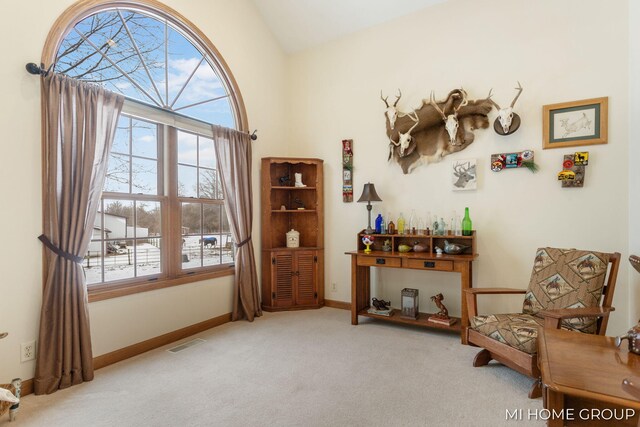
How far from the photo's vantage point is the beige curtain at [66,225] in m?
2.38

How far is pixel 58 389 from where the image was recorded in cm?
238

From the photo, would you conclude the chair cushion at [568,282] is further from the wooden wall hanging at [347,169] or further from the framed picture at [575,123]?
the wooden wall hanging at [347,169]

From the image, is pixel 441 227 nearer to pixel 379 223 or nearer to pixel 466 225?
pixel 466 225

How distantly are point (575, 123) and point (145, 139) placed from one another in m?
4.12

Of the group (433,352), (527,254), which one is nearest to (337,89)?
(527,254)

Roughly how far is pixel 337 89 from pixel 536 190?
8.91 ft

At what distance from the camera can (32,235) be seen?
2354mm

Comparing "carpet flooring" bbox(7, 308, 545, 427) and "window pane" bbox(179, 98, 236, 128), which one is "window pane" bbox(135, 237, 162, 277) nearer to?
"carpet flooring" bbox(7, 308, 545, 427)

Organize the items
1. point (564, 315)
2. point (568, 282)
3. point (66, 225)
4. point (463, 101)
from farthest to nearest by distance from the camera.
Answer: point (463, 101)
point (568, 282)
point (66, 225)
point (564, 315)

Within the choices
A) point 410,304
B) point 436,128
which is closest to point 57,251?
point 410,304

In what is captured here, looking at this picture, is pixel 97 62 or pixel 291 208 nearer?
pixel 97 62

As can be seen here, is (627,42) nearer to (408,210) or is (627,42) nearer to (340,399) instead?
(408,210)

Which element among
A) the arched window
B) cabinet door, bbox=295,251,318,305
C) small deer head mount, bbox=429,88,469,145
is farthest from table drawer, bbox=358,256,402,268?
the arched window

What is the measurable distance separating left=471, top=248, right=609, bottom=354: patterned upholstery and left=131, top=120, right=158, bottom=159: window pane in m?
3.32
